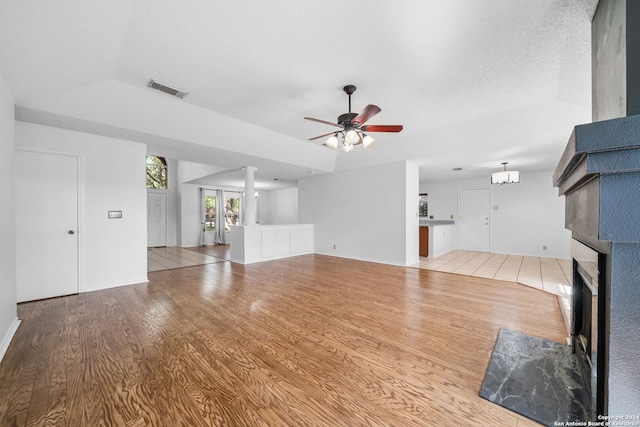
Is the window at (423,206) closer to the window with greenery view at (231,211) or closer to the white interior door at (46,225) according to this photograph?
the window with greenery view at (231,211)

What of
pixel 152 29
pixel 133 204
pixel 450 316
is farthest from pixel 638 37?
pixel 133 204

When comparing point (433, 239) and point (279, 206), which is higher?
point (279, 206)

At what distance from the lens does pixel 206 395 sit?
154 cm

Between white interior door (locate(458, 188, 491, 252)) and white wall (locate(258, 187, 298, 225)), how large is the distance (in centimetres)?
634

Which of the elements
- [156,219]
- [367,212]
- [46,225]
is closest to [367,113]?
[367,212]

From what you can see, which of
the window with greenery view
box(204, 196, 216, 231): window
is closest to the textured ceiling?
box(204, 196, 216, 231): window

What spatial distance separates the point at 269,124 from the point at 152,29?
2280mm

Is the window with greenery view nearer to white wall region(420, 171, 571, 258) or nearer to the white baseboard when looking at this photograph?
the white baseboard

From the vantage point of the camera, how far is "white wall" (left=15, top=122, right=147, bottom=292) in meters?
3.61

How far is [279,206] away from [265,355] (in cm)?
973

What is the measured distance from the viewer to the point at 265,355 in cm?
199

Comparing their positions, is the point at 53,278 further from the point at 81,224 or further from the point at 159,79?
the point at 159,79

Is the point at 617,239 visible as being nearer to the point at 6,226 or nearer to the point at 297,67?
the point at 297,67

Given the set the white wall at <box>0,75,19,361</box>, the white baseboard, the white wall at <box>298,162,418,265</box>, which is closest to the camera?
the white baseboard
